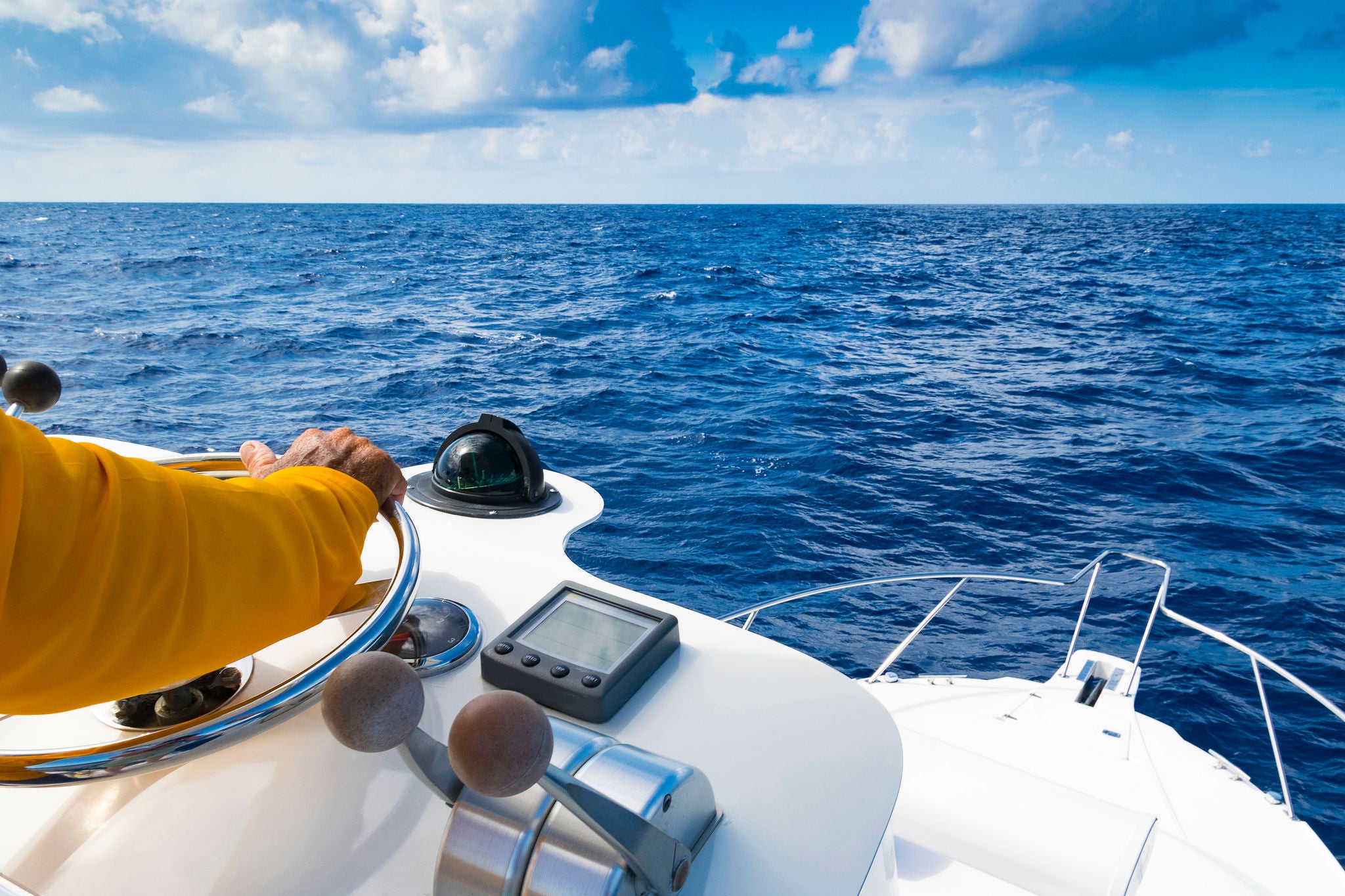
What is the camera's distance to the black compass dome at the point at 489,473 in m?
1.62

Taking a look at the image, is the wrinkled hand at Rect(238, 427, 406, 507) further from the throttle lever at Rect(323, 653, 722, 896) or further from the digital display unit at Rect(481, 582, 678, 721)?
the throttle lever at Rect(323, 653, 722, 896)

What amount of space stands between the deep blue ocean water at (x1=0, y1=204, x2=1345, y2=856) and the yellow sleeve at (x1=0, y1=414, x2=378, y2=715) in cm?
414

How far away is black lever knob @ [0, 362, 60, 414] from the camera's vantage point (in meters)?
1.00

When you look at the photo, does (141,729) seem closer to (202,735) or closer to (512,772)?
(202,735)

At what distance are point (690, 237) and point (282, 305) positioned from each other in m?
27.5

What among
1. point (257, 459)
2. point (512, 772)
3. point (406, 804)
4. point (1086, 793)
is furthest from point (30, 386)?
point (1086, 793)

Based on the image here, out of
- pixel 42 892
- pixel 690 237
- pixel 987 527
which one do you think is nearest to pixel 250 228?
pixel 690 237

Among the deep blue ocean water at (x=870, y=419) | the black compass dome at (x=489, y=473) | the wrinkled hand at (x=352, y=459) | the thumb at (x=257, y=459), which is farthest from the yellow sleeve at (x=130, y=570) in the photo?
the deep blue ocean water at (x=870, y=419)

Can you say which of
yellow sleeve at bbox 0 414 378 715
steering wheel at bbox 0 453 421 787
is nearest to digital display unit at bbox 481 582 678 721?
steering wheel at bbox 0 453 421 787

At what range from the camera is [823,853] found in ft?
2.68

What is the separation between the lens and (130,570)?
0.60 metres

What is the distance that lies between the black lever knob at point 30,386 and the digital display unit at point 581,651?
69 centimetres

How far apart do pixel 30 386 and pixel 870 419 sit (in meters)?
8.28

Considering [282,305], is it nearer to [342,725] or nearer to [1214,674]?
[1214,674]
